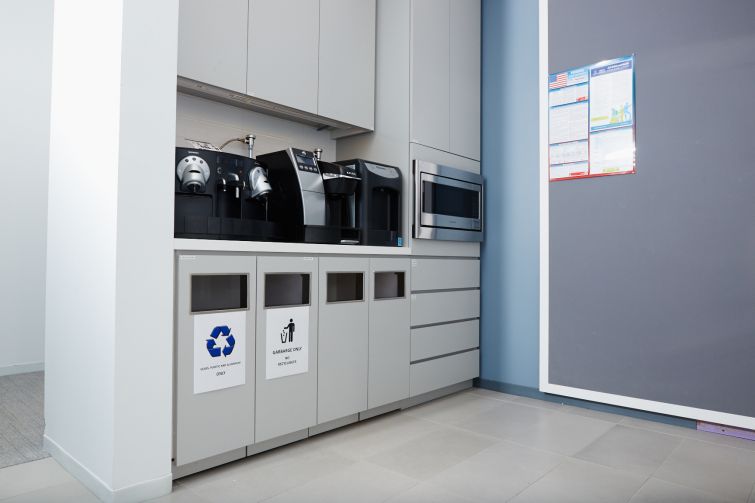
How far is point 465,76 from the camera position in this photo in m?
3.26

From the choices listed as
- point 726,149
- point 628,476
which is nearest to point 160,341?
point 628,476

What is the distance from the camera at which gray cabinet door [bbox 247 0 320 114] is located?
2.44m

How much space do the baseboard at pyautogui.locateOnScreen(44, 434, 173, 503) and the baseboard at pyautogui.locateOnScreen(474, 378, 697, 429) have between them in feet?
6.89

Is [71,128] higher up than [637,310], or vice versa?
[71,128]

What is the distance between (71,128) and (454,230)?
1.98 meters

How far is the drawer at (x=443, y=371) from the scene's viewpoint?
2.83 meters

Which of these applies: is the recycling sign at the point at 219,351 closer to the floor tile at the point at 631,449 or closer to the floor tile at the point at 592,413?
the floor tile at the point at 631,449

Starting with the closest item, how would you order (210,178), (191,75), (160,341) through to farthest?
(160,341) → (210,178) → (191,75)

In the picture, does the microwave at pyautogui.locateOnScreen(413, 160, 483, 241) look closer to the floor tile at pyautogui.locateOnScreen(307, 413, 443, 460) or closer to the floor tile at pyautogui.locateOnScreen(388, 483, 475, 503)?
the floor tile at pyautogui.locateOnScreen(307, 413, 443, 460)

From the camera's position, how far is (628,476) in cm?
196

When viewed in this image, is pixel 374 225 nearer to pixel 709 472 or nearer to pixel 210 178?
pixel 210 178

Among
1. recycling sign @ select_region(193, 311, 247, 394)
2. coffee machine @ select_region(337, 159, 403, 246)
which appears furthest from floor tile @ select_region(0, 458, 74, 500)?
coffee machine @ select_region(337, 159, 403, 246)

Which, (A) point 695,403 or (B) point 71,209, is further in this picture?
(A) point 695,403

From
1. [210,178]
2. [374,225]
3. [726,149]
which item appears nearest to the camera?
[210,178]
